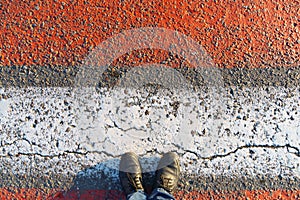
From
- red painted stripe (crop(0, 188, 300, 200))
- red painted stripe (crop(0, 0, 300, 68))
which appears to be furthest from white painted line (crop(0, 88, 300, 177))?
red painted stripe (crop(0, 0, 300, 68))

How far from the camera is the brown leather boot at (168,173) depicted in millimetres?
2521

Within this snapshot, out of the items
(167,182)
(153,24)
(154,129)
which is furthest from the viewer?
(153,24)

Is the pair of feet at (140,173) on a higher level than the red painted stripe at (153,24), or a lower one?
lower

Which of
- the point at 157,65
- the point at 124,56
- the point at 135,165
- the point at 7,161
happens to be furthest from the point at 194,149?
the point at 7,161

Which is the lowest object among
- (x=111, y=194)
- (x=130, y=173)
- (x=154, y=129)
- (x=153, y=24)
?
(x=111, y=194)

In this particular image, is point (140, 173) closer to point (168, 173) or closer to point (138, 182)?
point (138, 182)

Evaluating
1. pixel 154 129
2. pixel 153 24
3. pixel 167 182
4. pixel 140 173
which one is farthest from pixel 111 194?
pixel 153 24

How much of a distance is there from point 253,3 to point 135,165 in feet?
4.87

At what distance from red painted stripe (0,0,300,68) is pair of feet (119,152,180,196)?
Answer: 78cm

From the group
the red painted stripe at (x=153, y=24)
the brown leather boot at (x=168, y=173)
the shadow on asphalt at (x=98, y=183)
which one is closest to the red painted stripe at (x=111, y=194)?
the shadow on asphalt at (x=98, y=183)

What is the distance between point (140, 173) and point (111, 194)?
25cm

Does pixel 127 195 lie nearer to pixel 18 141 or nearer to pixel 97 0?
pixel 18 141

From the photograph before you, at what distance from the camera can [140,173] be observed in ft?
8.47

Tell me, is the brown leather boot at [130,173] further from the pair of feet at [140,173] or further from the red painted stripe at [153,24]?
the red painted stripe at [153,24]
